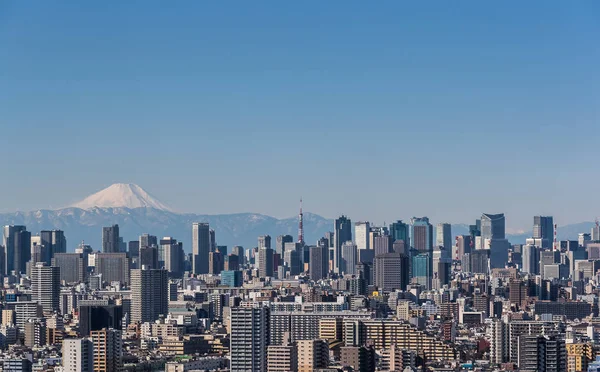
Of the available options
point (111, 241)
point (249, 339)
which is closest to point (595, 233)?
point (111, 241)

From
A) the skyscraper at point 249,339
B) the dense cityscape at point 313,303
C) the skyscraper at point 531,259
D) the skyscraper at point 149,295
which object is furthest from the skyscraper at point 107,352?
the skyscraper at point 531,259

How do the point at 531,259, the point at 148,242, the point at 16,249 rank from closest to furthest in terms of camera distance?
the point at 16,249
the point at 531,259
the point at 148,242

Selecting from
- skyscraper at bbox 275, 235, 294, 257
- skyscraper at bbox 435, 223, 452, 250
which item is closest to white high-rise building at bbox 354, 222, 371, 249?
skyscraper at bbox 275, 235, 294, 257

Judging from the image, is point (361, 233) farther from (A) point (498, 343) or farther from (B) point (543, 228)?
(A) point (498, 343)

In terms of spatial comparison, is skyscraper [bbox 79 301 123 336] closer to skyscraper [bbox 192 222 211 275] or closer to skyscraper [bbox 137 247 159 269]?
skyscraper [bbox 137 247 159 269]

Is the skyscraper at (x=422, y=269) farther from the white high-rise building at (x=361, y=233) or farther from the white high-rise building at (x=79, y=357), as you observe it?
the white high-rise building at (x=79, y=357)

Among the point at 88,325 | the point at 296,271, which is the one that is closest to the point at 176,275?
the point at 296,271
